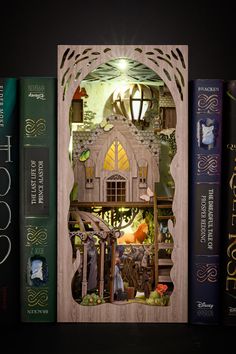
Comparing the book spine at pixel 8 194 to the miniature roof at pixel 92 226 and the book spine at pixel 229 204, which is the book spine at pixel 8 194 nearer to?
the miniature roof at pixel 92 226

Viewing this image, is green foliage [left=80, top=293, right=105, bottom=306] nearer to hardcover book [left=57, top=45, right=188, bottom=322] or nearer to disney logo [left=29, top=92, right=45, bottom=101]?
hardcover book [left=57, top=45, right=188, bottom=322]

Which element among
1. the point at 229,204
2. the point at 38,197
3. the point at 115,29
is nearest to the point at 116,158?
the point at 38,197

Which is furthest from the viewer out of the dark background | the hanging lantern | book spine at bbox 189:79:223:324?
the dark background

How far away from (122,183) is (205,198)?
0.83 ft

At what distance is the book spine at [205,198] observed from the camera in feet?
5.60

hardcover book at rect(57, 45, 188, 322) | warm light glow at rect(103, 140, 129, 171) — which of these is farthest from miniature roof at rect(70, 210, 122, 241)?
warm light glow at rect(103, 140, 129, 171)

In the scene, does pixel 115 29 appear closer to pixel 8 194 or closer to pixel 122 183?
pixel 122 183

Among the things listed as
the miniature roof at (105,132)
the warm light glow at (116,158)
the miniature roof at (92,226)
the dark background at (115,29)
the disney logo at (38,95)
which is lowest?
the miniature roof at (92,226)

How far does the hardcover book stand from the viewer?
1.73 m

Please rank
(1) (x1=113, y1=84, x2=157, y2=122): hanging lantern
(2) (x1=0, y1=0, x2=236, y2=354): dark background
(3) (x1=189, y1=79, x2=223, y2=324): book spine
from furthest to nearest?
(2) (x1=0, y1=0, x2=236, y2=354): dark background
(1) (x1=113, y1=84, x2=157, y2=122): hanging lantern
(3) (x1=189, y1=79, x2=223, y2=324): book spine

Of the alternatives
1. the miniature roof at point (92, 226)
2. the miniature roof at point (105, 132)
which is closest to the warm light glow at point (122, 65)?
the miniature roof at point (105, 132)

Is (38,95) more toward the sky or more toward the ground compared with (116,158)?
more toward the sky

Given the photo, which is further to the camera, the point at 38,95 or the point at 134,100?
the point at 134,100

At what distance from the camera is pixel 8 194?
1724mm
